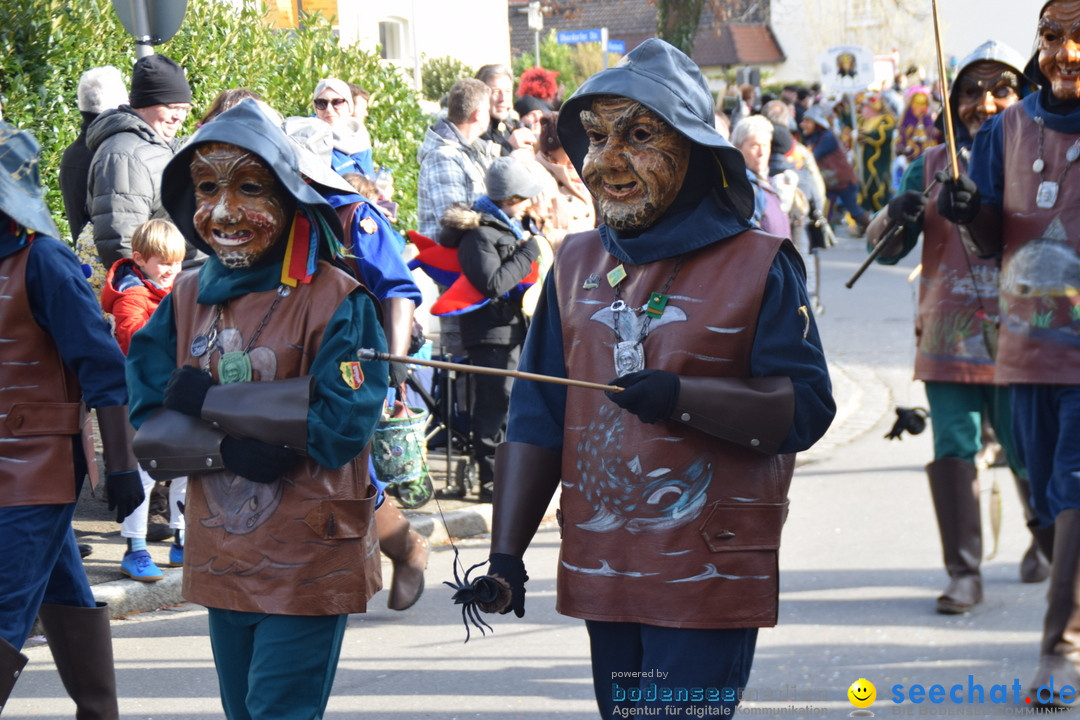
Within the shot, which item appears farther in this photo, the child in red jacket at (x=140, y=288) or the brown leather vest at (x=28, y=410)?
the child in red jacket at (x=140, y=288)

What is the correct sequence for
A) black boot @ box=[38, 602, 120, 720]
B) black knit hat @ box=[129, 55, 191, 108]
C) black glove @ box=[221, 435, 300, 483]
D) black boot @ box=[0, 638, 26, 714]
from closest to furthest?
black glove @ box=[221, 435, 300, 483]
black boot @ box=[0, 638, 26, 714]
black boot @ box=[38, 602, 120, 720]
black knit hat @ box=[129, 55, 191, 108]

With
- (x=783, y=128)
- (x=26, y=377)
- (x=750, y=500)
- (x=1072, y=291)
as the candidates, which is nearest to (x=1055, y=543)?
(x=1072, y=291)

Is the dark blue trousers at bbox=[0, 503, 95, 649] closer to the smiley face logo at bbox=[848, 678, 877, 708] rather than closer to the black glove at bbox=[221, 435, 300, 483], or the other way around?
the black glove at bbox=[221, 435, 300, 483]

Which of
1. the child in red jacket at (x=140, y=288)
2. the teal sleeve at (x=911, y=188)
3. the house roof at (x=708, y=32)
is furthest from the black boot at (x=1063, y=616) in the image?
the house roof at (x=708, y=32)

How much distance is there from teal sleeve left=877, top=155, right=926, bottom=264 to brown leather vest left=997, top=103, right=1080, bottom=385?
2.95ft

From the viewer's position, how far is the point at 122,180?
669cm

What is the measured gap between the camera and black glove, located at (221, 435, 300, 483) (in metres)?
3.30

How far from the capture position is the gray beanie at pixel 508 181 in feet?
24.7

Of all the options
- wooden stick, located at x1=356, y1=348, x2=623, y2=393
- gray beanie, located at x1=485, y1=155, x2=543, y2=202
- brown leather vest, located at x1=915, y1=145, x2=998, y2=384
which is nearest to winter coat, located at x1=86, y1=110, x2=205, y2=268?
gray beanie, located at x1=485, y1=155, x2=543, y2=202

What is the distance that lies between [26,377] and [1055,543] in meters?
3.16

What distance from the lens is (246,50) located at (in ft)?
32.0

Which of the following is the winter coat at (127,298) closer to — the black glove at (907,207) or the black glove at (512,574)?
the black glove at (907,207)

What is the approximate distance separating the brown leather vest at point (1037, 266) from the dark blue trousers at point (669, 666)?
206cm

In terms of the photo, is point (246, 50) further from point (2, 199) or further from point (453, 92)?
point (2, 199)
